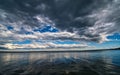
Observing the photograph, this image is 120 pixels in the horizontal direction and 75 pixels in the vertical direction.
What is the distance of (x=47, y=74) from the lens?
1778cm

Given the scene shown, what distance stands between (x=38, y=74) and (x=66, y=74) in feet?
15.6

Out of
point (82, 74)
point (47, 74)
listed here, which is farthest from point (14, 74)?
point (82, 74)

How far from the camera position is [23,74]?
58.7 feet

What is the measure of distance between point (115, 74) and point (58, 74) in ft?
31.0

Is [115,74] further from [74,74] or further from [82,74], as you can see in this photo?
[74,74]

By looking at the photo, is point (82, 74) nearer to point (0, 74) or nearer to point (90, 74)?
point (90, 74)

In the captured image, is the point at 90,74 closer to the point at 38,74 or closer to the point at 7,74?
the point at 38,74

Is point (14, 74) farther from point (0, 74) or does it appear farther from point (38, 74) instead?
point (38, 74)

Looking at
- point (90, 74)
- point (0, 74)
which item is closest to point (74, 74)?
point (90, 74)

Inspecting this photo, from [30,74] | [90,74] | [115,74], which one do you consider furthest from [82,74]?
[30,74]

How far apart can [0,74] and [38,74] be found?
21.2 ft

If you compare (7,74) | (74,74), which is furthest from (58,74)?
(7,74)

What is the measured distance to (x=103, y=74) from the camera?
17.4 m

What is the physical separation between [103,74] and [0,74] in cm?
1730
